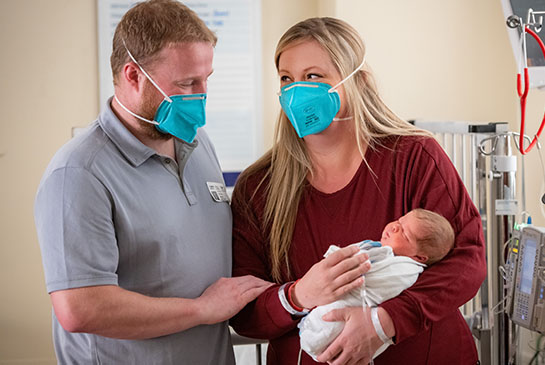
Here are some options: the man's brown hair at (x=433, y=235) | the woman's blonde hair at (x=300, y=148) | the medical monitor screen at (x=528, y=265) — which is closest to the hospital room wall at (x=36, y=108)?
the medical monitor screen at (x=528, y=265)

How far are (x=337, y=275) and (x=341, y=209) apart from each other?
10.8 inches

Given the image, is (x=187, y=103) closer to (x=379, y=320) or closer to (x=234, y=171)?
(x=379, y=320)

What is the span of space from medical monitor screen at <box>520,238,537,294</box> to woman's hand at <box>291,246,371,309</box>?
28.0 inches

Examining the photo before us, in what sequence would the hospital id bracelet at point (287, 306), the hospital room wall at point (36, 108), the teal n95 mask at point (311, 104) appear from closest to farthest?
the hospital id bracelet at point (287, 306)
the teal n95 mask at point (311, 104)
the hospital room wall at point (36, 108)

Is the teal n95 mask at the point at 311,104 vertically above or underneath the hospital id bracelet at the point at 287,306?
above

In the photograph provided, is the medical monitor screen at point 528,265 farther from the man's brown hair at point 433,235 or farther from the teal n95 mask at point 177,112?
the teal n95 mask at point 177,112

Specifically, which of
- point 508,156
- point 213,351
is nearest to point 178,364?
point 213,351

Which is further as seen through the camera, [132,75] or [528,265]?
[528,265]

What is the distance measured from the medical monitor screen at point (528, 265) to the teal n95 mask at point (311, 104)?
76cm

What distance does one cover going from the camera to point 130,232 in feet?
4.94

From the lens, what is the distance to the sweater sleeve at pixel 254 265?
5.46 feet

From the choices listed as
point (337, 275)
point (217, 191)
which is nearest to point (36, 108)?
point (217, 191)

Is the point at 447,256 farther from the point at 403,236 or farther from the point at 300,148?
the point at 300,148

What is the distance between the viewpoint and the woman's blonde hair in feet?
5.78
